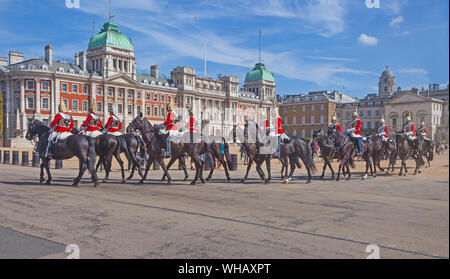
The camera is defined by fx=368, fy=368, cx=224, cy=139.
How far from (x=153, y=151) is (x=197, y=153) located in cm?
181

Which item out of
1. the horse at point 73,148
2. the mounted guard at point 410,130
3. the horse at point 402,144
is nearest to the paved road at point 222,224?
the horse at point 73,148

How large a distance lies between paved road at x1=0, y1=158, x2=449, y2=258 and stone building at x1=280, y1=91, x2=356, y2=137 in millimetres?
77355

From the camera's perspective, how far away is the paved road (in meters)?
5.39

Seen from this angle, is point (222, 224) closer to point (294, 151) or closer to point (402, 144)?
point (294, 151)

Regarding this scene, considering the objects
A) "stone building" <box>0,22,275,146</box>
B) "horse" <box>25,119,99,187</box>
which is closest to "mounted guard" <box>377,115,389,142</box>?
"horse" <box>25,119,99,187</box>

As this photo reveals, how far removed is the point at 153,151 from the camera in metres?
14.9

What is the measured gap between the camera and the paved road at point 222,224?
5.39 m

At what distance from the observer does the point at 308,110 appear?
91.3 meters

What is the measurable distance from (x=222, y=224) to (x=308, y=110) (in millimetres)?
86933

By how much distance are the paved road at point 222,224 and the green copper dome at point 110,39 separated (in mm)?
67911

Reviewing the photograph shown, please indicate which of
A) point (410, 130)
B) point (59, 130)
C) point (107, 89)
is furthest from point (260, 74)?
point (59, 130)

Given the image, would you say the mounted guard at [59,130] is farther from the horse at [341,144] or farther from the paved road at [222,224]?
the horse at [341,144]
